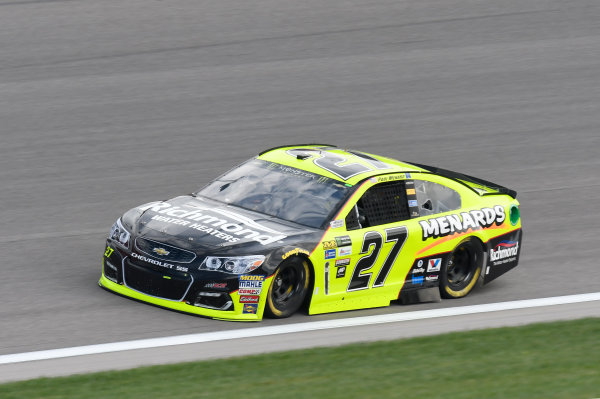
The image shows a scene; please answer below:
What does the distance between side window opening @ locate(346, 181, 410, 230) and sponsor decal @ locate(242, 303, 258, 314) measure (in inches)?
48.3

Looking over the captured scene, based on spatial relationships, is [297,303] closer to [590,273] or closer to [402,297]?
[402,297]

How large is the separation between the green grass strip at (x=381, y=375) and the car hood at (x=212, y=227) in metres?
1.27

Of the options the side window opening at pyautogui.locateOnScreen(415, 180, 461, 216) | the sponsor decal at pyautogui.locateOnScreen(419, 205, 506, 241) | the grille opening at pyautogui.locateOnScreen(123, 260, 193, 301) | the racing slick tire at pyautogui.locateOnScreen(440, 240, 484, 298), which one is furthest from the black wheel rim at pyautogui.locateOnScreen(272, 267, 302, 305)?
the racing slick tire at pyautogui.locateOnScreen(440, 240, 484, 298)

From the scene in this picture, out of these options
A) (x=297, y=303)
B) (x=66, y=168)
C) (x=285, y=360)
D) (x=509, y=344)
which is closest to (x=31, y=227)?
(x=66, y=168)

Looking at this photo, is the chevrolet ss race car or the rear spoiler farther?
the rear spoiler

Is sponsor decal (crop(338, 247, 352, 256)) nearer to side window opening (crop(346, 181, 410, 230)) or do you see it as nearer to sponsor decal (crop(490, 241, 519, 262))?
side window opening (crop(346, 181, 410, 230))

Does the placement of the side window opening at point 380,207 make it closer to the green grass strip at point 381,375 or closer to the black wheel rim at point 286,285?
the black wheel rim at point 286,285

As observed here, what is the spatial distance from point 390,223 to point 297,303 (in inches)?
50.3

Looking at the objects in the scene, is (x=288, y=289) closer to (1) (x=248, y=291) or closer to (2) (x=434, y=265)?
(1) (x=248, y=291)

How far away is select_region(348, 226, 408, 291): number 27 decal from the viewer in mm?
9508

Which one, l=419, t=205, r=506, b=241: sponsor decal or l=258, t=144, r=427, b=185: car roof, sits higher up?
l=258, t=144, r=427, b=185: car roof

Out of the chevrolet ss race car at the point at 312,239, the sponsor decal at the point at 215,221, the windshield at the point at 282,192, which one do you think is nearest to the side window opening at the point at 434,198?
the chevrolet ss race car at the point at 312,239

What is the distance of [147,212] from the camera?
956 cm

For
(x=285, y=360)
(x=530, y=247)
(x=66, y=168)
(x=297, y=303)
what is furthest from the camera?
(x=66, y=168)
